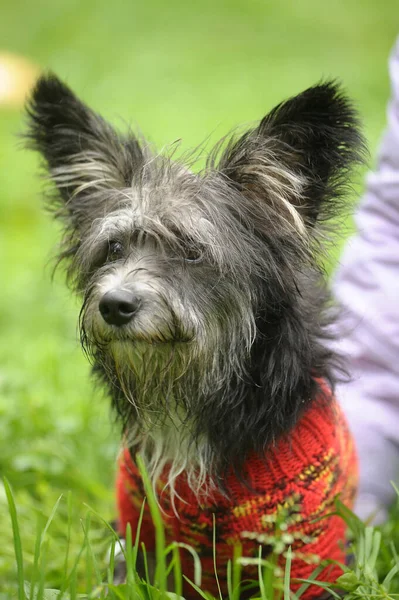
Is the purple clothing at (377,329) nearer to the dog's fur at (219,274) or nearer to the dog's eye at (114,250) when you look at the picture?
the dog's fur at (219,274)

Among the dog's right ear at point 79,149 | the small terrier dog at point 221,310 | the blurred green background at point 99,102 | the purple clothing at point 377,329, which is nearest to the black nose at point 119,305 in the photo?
the small terrier dog at point 221,310

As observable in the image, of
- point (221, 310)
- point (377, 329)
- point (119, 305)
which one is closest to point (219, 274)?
point (221, 310)

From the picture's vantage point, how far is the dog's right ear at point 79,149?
2.50 metres

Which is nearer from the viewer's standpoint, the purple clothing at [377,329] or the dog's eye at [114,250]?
the dog's eye at [114,250]

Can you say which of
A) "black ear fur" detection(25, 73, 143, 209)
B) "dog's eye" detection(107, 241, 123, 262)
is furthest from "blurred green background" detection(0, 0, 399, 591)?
"dog's eye" detection(107, 241, 123, 262)

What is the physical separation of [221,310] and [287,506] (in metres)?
0.66

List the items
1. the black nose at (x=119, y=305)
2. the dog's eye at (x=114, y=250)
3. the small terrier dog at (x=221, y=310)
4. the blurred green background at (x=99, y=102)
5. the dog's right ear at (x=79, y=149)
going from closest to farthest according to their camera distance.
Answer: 1. the black nose at (x=119, y=305)
2. the small terrier dog at (x=221, y=310)
3. the dog's eye at (x=114, y=250)
4. the dog's right ear at (x=79, y=149)
5. the blurred green background at (x=99, y=102)

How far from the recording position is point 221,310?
2264 millimetres

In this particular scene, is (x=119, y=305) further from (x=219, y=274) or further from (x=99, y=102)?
(x=99, y=102)

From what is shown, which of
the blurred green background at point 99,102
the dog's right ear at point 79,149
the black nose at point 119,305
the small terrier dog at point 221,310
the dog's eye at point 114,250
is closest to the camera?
the black nose at point 119,305

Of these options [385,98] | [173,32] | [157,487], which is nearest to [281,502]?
[157,487]

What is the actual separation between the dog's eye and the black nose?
0.26 meters

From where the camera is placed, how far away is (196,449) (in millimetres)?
2479

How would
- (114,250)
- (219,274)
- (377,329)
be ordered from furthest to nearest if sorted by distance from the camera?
1. (377,329)
2. (114,250)
3. (219,274)
